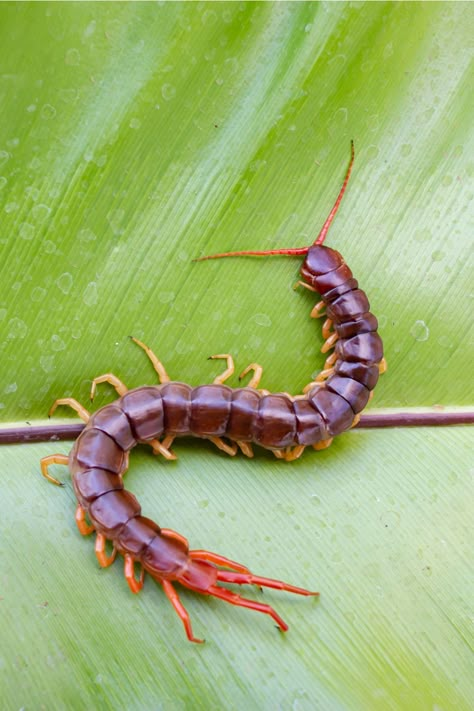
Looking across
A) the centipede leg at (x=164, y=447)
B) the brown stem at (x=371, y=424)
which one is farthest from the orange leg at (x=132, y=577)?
the brown stem at (x=371, y=424)

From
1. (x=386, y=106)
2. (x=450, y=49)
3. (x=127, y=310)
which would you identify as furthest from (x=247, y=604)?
(x=450, y=49)

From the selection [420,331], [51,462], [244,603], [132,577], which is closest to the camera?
[244,603]

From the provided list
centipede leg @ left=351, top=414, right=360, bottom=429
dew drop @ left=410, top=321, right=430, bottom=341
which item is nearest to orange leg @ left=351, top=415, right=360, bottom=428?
centipede leg @ left=351, top=414, right=360, bottom=429

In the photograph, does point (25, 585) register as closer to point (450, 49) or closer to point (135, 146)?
point (135, 146)

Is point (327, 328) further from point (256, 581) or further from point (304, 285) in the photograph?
point (256, 581)

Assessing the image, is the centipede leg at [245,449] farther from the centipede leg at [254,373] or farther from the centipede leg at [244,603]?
the centipede leg at [244,603]

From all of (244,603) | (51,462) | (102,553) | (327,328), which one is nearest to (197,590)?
(244,603)

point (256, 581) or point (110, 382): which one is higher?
point (110, 382)
